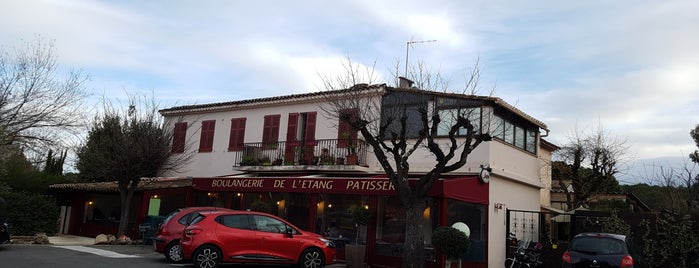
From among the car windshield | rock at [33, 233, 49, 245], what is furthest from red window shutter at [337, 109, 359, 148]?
rock at [33, 233, 49, 245]

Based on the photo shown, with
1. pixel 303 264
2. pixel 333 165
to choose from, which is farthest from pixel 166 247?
pixel 333 165

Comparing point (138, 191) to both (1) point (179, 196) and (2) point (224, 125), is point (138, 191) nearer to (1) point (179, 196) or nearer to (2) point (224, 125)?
(1) point (179, 196)

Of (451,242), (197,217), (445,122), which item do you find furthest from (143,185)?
(451,242)

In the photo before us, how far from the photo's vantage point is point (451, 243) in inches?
537

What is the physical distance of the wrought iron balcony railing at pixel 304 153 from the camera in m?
18.4

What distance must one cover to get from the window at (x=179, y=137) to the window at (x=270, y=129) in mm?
4638

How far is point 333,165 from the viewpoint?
1823 cm

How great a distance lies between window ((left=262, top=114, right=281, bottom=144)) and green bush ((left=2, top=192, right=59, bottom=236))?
28.8 feet

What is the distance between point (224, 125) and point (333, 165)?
265 inches

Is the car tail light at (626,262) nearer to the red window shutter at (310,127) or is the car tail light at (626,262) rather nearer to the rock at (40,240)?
the red window shutter at (310,127)

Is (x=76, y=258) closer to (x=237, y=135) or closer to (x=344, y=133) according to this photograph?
(x=344, y=133)

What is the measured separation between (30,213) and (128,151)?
4238mm

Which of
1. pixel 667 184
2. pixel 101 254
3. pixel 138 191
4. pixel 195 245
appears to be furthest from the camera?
pixel 138 191

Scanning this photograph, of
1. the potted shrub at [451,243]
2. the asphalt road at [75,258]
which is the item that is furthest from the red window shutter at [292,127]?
the potted shrub at [451,243]
